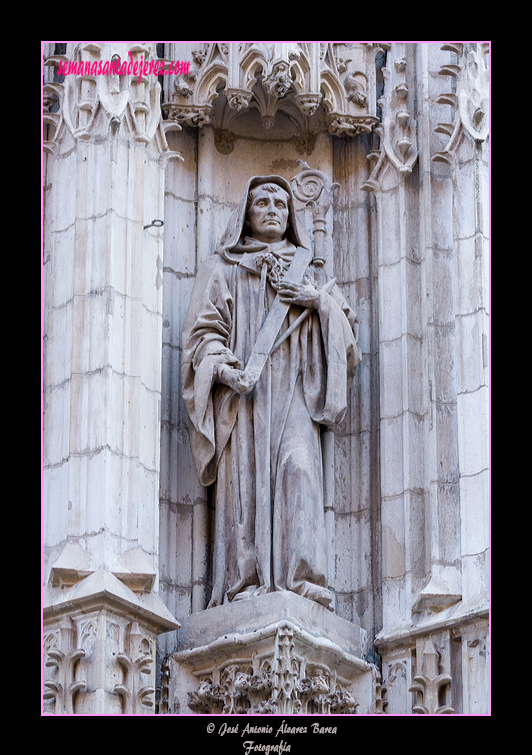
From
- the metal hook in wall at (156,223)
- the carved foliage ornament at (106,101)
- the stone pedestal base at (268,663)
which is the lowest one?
the stone pedestal base at (268,663)

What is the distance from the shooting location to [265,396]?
1159 cm

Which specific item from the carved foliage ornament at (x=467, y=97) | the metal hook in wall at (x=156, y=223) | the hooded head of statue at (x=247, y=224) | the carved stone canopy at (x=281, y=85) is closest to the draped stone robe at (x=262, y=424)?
the hooded head of statue at (x=247, y=224)

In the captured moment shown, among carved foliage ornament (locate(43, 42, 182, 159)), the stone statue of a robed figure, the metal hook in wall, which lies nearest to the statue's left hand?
the stone statue of a robed figure

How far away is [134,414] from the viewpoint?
11398 mm

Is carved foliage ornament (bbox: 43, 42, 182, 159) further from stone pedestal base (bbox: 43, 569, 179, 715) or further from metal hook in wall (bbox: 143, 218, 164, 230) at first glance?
stone pedestal base (bbox: 43, 569, 179, 715)

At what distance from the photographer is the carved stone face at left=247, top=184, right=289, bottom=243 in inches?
474

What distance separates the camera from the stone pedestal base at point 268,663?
1082cm

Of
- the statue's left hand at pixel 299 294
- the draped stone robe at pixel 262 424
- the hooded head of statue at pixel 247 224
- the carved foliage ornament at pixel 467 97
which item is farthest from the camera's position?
the carved foliage ornament at pixel 467 97

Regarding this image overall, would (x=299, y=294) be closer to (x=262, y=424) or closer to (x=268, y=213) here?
(x=268, y=213)

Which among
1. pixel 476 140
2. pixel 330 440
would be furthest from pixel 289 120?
pixel 330 440

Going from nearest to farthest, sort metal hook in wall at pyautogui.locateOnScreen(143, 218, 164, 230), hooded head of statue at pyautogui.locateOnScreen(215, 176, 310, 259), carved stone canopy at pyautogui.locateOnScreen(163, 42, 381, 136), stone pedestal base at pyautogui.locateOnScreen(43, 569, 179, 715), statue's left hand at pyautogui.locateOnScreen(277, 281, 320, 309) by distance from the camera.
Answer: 1. stone pedestal base at pyautogui.locateOnScreen(43, 569, 179, 715)
2. statue's left hand at pyautogui.locateOnScreen(277, 281, 320, 309)
3. metal hook in wall at pyautogui.locateOnScreen(143, 218, 164, 230)
4. hooded head of statue at pyautogui.locateOnScreen(215, 176, 310, 259)
5. carved stone canopy at pyautogui.locateOnScreen(163, 42, 381, 136)

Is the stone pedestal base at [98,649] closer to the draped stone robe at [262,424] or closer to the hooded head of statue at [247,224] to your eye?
the draped stone robe at [262,424]

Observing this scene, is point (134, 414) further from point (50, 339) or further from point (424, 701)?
point (424, 701)

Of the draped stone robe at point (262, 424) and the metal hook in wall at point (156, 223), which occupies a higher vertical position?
the metal hook in wall at point (156, 223)
